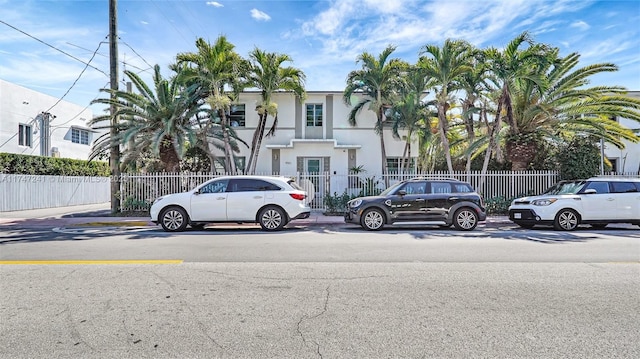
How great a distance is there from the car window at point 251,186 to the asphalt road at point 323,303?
3519 millimetres

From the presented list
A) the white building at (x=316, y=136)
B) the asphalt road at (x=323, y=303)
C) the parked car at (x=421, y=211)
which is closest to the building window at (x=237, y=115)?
the white building at (x=316, y=136)

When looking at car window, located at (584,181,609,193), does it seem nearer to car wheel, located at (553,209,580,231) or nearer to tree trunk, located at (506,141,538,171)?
car wheel, located at (553,209,580,231)

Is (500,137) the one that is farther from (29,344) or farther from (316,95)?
(29,344)

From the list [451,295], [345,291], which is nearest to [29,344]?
[345,291]

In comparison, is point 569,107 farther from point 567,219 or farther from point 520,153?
point 567,219

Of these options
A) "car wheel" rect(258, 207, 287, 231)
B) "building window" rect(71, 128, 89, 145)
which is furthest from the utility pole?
"building window" rect(71, 128, 89, 145)

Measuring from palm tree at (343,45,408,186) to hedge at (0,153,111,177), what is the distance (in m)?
15.8

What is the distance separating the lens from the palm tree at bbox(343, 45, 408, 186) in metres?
18.9

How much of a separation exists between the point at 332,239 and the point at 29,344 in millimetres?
7201

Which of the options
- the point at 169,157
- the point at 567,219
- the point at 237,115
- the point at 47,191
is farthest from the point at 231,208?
the point at 47,191

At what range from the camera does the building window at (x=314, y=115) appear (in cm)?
2206

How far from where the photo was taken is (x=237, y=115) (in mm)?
22125

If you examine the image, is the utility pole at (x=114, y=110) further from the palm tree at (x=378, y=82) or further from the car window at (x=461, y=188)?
the car window at (x=461, y=188)

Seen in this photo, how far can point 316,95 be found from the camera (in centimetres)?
2180
